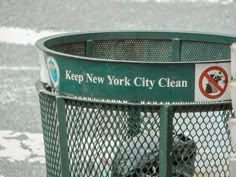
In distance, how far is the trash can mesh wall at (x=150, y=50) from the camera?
3.17 meters

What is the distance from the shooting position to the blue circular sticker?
2567 mm

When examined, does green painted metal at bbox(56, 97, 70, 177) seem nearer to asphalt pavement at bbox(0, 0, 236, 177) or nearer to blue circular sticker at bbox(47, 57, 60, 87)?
blue circular sticker at bbox(47, 57, 60, 87)

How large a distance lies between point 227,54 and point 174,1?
4.88 meters

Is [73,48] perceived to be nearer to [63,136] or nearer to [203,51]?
[203,51]

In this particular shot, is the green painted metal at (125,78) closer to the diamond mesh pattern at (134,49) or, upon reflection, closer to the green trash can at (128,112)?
the green trash can at (128,112)

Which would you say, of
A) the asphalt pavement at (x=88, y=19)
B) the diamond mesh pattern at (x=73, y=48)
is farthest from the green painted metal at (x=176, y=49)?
the asphalt pavement at (x=88, y=19)

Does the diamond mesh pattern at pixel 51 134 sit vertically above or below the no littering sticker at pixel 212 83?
below

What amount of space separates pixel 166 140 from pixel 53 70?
47cm

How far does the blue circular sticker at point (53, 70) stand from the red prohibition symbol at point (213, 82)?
49 cm

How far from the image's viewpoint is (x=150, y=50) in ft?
10.9

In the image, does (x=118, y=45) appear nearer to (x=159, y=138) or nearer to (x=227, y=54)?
(x=227, y=54)

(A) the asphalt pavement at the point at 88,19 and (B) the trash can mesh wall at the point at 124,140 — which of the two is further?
(A) the asphalt pavement at the point at 88,19

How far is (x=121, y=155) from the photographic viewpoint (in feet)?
8.32

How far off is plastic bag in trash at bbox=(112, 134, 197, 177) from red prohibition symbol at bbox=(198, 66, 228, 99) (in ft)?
0.67
